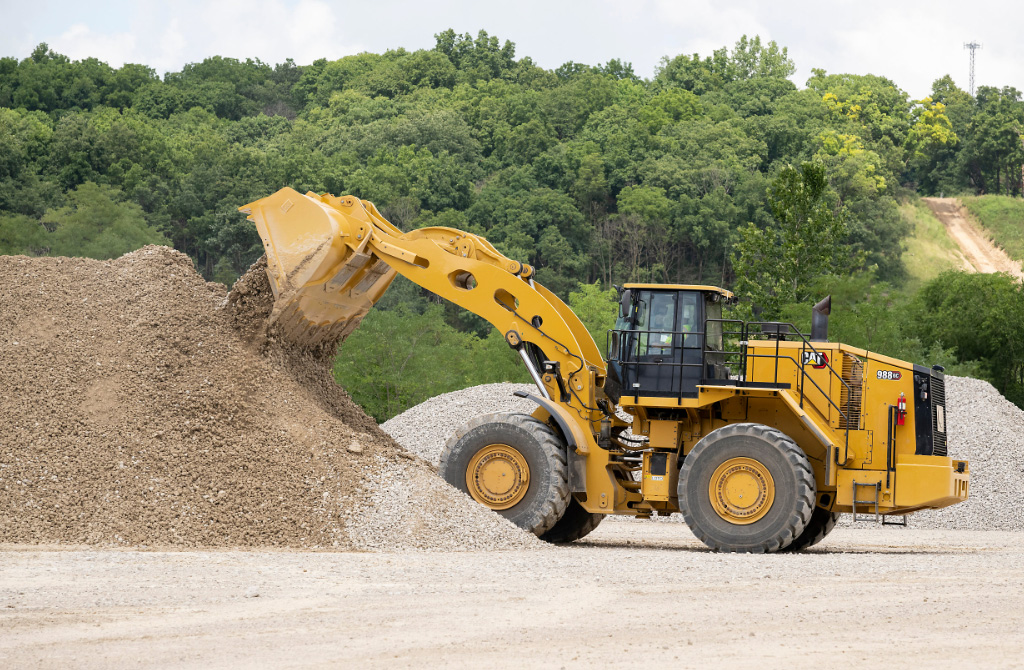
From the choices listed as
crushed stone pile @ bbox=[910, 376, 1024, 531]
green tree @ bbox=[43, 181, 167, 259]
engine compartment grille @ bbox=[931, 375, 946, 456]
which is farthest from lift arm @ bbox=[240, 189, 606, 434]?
green tree @ bbox=[43, 181, 167, 259]

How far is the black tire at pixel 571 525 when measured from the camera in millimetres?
14906

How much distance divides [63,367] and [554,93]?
94.1 m

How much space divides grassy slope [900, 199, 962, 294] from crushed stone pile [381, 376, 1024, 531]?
2198 inches

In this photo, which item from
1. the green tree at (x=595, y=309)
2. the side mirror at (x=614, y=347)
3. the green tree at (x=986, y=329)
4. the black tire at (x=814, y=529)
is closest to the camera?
the side mirror at (x=614, y=347)

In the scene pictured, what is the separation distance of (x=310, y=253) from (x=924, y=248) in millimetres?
83469

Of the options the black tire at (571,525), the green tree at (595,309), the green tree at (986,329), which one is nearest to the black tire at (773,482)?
the black tire at (571,525)

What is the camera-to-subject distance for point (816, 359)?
45.2ft

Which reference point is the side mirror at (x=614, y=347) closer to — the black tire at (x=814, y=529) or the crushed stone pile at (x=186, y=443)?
the crushed stone pile at (x=186, y=443)

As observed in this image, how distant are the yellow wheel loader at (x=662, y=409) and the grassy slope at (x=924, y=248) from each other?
7036 centimetres

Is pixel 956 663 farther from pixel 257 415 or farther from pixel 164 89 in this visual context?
pixel 164 89

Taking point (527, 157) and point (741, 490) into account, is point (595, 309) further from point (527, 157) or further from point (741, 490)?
point (741, 490)

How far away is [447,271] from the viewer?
14.7 meters

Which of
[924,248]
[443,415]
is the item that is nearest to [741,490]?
[443,415]

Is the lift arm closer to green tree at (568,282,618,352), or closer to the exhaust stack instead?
the exhaust stack
